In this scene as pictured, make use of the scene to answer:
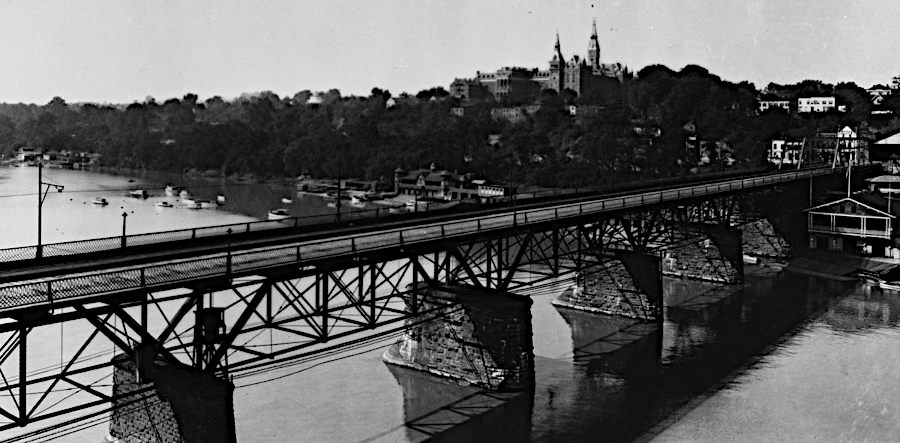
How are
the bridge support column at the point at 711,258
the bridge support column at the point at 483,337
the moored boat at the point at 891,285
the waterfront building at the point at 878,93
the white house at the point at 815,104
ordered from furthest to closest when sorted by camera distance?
1. the white house at the point at 815,104
2. the waterfront building at the point at 878,93
3. the moored boat at the point at 891,285
4. the bridge support column at the point at 711,258
5. the bridge support column at the point at 483,337

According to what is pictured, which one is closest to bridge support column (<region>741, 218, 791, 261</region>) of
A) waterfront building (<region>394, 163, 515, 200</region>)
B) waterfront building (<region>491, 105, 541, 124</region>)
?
waterfront building (<region>394, 163, 515, 200</region>)

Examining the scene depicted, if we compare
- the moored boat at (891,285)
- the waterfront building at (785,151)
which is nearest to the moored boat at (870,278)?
the moored boat at (891,285)

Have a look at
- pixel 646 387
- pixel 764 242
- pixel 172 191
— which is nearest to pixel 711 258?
pixel 764 242

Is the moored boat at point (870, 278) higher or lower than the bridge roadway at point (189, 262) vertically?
lower

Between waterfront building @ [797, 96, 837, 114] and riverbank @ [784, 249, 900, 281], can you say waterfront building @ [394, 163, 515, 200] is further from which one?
waterfront building @ [797, 96, 837, 114]

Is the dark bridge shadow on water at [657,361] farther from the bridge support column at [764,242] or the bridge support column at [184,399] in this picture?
the bridge support column at [764,242]

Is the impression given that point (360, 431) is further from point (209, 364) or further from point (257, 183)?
point (257, 183)
